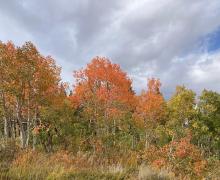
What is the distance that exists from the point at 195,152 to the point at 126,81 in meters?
23.3

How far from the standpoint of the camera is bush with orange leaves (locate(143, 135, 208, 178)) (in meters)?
17.6

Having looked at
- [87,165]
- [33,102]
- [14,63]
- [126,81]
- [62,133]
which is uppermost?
[126,81]

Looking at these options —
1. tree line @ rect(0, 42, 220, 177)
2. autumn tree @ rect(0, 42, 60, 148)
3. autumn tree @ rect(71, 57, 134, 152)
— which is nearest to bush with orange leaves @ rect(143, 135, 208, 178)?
tree line @ rect(0, 42, 220, 177)

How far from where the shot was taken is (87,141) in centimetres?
2423

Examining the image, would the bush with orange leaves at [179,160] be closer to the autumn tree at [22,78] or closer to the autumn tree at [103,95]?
the autumn tree at [22,78]

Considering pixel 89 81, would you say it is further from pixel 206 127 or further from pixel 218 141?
pixel 218 141

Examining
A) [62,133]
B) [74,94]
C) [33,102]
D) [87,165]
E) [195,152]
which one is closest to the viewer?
[87,165]

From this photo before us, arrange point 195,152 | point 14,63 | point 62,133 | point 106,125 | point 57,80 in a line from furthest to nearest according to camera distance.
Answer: point 106,125 → point 57,80 → point 62,133 → point 14,63 → point 195,152

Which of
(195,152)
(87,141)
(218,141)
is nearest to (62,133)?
(87,141)

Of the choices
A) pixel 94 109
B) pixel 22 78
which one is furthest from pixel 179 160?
pixel 94 109

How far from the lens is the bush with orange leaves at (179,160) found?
1761 cm

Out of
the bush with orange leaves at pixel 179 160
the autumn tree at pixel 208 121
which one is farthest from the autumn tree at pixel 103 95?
the bush with orange leaves at pixel 179 160

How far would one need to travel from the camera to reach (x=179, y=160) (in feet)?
60.6

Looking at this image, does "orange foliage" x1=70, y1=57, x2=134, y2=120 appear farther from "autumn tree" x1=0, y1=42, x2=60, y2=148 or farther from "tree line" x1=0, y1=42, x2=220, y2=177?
"autumn tree" x1=0, y1=42, x2=60, y2=148
